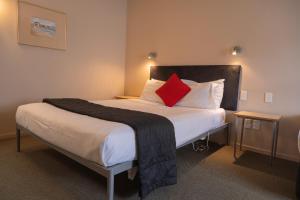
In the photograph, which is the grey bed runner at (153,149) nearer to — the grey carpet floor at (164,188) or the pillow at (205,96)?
the grey carpet floor at (164,188)

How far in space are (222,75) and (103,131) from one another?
8.03 feet

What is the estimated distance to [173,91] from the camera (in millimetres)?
3455

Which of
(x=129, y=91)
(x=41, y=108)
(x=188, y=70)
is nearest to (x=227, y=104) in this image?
(x=188, y=70)

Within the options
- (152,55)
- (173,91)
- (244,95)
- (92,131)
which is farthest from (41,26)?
(244,95)

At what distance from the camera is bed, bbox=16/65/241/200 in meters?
1.61

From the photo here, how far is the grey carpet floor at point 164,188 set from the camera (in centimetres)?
196

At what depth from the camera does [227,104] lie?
11.2 feet

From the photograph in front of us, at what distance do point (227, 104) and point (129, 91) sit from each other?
7.65 ft

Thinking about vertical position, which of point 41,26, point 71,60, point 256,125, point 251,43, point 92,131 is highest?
point 41,26

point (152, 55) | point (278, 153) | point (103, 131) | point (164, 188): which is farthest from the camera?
point (152, 55)

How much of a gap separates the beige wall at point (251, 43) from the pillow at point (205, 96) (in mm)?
406

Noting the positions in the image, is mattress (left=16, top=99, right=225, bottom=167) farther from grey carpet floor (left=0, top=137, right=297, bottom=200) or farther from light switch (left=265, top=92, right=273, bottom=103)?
light switch (left=265, top=92, right=273, bottom=103)

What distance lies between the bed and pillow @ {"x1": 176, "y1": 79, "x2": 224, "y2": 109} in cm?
13

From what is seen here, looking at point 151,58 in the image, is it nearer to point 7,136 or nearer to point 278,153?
point 278,153
